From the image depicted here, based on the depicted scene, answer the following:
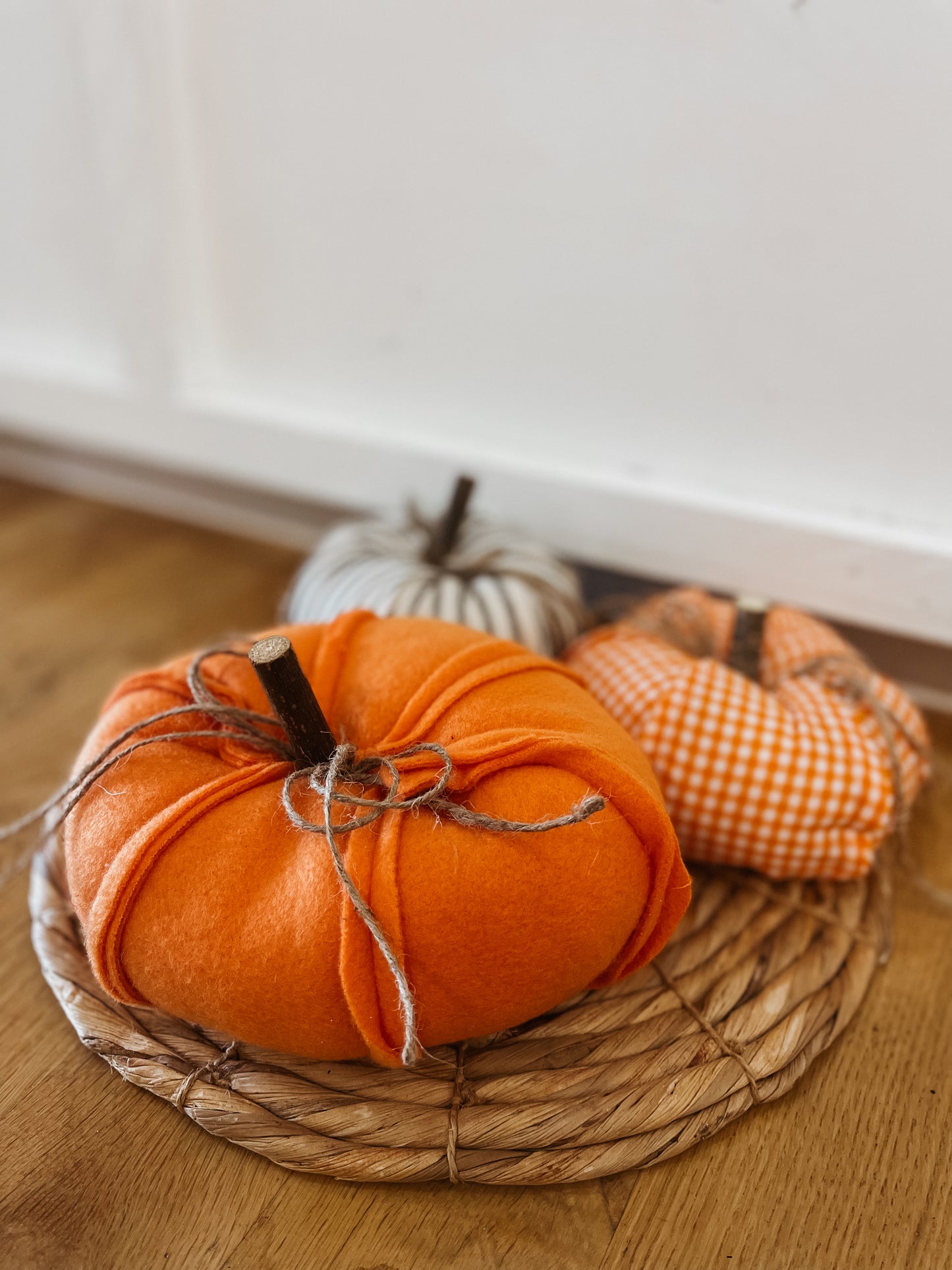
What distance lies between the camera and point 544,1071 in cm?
54

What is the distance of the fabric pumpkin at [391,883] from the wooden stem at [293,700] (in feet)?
0.10

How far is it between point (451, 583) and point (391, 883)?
0.35 meters

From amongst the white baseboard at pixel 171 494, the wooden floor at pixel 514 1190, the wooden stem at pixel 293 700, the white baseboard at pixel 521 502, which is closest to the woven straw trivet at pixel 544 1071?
the wooden floor at pixel 514 1190

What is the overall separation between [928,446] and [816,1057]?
19.1 inches

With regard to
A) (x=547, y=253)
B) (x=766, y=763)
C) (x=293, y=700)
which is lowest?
(x=766, y=763)

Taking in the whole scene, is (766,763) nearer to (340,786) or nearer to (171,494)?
(340,786)

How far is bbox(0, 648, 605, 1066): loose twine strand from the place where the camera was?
465mm

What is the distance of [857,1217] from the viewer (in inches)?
19.4

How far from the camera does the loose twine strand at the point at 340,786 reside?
0.46 meters

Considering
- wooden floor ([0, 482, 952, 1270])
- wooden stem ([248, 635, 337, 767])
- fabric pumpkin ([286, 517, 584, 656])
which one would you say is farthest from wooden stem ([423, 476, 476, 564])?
wooden floor ([0, 482, 952, 1270])

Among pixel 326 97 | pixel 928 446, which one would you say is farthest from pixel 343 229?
pixel 928 446

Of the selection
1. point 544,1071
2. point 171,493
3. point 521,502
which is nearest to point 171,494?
point 171,493

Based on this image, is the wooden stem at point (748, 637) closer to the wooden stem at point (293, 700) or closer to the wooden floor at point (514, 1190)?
the wooden floor at point (514, 1190)

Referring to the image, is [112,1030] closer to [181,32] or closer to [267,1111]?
[267,1111]
